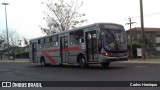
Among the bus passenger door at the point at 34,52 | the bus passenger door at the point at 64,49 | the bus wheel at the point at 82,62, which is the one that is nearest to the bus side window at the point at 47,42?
the bus passenger door at the point at 34,52

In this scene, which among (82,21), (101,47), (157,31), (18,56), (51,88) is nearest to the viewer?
(51,88)

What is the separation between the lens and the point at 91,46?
2392 centimetres

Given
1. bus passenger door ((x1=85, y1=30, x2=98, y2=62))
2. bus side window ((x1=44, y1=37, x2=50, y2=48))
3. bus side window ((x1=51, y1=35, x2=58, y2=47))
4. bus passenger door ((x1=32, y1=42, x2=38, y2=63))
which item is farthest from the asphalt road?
bus passenger door ((x1=32, y1=42, x2=38, y2=63))

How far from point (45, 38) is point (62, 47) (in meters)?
4.63

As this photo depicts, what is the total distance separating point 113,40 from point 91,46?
1.78m

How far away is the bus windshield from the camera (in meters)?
22.8

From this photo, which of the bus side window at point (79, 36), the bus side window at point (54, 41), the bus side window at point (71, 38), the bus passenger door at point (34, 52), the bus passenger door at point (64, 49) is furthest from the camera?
the bus passenger door at point (34, 52)

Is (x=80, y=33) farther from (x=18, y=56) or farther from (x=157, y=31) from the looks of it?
(x=157, y=31)

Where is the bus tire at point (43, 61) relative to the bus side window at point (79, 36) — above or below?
below

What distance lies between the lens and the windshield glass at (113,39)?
2277 cm

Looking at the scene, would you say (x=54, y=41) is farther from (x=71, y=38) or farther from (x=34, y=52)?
(x=34, y=52)

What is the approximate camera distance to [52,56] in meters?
31.1

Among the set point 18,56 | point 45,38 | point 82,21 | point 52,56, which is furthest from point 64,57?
point 18,56

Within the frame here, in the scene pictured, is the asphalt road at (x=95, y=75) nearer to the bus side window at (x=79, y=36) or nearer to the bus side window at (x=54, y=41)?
the bus side window at (x=79, y=36)
